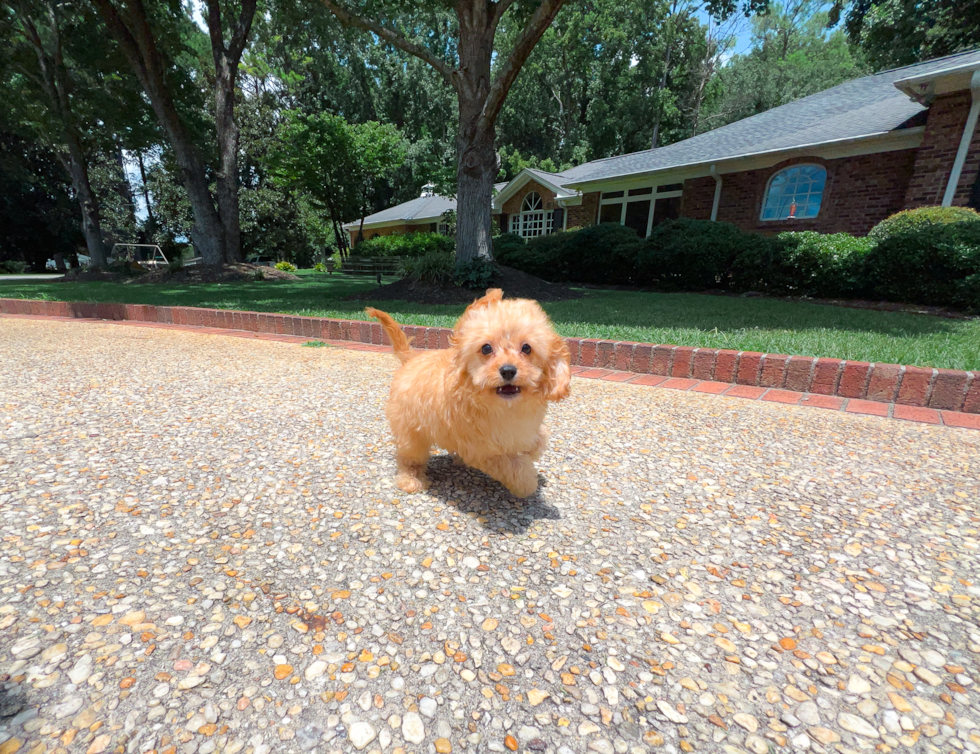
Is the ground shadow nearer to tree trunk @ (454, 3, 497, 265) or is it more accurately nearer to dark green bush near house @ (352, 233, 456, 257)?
tree trunk @ (454, 3, 497, 265)

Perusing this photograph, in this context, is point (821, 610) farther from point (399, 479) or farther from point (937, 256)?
point (937, 256)

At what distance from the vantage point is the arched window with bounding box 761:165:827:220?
1401 centimetres

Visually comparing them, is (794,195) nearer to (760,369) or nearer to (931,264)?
(931,264)

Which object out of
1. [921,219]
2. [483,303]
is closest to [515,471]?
[483,303]

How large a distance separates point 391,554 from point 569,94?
42.2 m

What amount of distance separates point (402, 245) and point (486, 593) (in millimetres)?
29331

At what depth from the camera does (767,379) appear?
14.4ft

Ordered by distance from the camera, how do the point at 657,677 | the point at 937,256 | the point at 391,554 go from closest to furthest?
the point at 657,677 → the point at 391,554 → the point at 937,256

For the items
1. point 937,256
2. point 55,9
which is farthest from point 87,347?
point 55,9

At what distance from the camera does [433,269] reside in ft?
31.9

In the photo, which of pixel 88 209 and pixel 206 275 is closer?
pixel 206 275

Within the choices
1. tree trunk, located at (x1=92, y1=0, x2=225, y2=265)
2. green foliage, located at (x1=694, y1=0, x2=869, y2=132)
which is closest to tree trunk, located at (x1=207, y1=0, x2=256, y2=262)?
tree trunk, located at (x1=92, y1=0, x2=225, y2=265)

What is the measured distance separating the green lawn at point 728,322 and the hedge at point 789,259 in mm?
911

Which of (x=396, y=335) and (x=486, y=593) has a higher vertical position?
(x=396, y=335)
